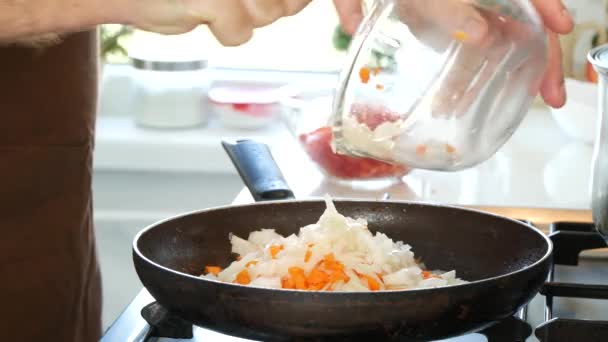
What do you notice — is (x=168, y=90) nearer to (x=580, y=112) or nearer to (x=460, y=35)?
(x=580, y=112)

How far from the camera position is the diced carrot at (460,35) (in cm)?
90

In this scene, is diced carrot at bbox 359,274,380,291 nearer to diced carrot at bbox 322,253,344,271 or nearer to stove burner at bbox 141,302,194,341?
diced carrot at bbox 322,253,344,271

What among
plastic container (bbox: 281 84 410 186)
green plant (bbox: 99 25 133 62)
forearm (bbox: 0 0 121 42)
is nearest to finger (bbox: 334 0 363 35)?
forearm (bbox: 0 0 121 42)

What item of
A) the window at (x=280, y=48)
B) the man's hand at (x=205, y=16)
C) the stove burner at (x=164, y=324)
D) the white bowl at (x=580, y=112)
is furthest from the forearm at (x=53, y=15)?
the window at (x=280, y=48)

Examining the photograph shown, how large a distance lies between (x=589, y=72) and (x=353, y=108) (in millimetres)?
1352

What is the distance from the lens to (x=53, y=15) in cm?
95

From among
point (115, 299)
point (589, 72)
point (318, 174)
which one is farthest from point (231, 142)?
point (589, 72)

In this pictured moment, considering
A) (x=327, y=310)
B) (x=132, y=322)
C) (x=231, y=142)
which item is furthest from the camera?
(x=231, y=142)

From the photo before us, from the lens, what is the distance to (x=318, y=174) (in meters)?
1.63

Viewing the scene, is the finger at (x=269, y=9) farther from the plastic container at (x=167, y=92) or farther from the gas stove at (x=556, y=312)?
the plastic container at (x=167, y=92)

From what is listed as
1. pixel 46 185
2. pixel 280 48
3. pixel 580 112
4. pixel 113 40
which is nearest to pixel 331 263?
pixel 46 185

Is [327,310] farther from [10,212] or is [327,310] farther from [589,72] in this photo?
[589,72]

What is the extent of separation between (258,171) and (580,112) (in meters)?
0.81

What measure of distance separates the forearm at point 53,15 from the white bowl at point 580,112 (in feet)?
3.56
